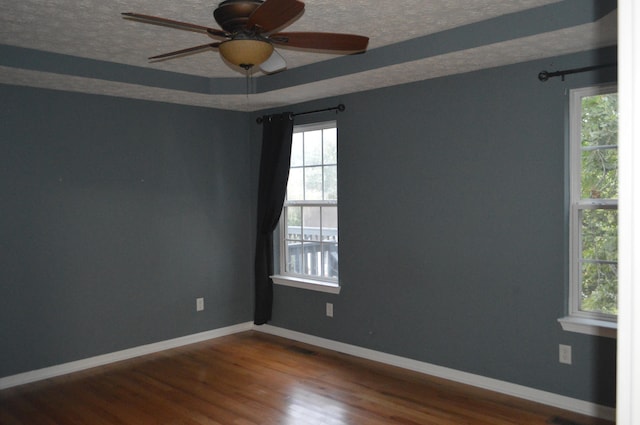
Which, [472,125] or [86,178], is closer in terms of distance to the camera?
[472,125]

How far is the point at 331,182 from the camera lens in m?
4.98

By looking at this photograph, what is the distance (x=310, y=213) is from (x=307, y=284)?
0.72 m

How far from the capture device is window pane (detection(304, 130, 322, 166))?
508cm

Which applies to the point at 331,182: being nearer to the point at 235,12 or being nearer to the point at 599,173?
the point at 599,173

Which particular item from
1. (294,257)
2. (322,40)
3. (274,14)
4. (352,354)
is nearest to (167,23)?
(274,14)

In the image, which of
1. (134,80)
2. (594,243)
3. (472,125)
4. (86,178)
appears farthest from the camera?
(86,178)

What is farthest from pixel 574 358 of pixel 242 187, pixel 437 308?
pixel 242 187

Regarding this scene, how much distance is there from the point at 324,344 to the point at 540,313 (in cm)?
213

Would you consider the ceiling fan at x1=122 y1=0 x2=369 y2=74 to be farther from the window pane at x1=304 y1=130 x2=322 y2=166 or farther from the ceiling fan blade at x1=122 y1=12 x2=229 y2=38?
the window pane at x1=304 y1=130 x2=322 y2=166

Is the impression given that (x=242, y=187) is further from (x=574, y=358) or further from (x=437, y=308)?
(x=574, y=358)

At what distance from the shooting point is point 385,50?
12.0 ft

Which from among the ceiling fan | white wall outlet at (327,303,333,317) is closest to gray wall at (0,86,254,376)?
white wall outlet at (327,303,333,317)

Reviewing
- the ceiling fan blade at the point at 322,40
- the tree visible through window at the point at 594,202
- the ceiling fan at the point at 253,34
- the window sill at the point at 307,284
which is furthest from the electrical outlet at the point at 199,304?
the tree visible through window at the point at 594,202

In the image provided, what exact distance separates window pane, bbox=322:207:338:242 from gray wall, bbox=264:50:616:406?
0.72ft
